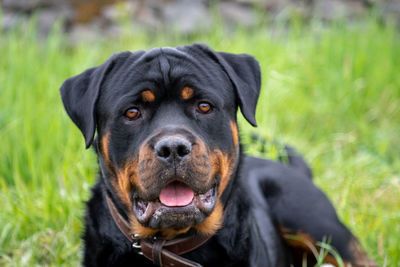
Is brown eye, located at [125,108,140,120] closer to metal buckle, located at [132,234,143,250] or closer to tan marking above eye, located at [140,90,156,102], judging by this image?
tan marking above eye, located at [140,90,156,102]

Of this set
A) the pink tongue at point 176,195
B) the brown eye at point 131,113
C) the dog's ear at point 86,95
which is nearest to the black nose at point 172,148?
the pink tongue at point 176,195

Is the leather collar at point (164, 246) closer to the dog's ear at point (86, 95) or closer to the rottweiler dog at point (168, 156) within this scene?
the rottweiler dog at point (168, 156)

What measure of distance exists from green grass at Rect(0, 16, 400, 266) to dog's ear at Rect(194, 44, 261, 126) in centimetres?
126

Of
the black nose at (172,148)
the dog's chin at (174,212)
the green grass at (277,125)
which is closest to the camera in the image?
the black nose at (172,148)

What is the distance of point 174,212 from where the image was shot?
201 centimetres

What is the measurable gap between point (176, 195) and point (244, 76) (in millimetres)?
742

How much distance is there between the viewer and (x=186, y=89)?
224cm

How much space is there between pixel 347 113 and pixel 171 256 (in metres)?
3.32

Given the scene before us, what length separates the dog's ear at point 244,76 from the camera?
2320 millimetres

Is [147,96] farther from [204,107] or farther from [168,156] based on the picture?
[168,156]

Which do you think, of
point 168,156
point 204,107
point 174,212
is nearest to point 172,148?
point 168,156

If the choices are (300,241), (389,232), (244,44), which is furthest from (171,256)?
(244,44)

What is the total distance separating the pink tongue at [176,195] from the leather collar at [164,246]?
0.70 feet

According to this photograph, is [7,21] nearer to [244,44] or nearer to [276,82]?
[244,44]
